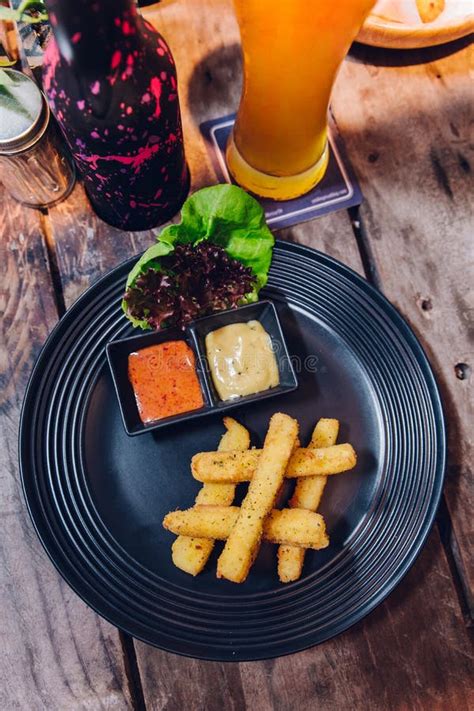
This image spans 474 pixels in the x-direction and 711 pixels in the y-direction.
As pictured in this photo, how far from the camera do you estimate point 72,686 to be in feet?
4.10

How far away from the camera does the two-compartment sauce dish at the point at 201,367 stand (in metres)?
1.19

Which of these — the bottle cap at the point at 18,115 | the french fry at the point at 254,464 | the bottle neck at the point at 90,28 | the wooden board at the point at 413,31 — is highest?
the bottle neck at the point at 90,28

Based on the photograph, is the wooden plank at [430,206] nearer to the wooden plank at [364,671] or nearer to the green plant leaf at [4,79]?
the wooden plank at [364,671]

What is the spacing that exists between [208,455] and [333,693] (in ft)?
1.80

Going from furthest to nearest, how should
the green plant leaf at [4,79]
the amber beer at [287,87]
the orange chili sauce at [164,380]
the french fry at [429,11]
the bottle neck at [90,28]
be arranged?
the french fry at [429,11], the orange chili sauce at [164,380], the green plant leaf at [4,79], the amber beer at [287,87], the bottle neck at [90,28]

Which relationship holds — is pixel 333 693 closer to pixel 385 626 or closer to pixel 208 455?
pixel 385 626

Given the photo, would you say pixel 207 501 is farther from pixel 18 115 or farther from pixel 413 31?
pixel 413 31

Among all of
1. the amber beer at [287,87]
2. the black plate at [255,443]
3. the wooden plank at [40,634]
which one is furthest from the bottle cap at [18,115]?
the wooden plank at [40,634]

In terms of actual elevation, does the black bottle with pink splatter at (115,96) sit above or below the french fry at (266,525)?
above

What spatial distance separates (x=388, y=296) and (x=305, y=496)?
0.47 meters

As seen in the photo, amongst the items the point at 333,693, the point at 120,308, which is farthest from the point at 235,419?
the point at 333,693

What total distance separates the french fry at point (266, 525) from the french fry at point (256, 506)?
3cm

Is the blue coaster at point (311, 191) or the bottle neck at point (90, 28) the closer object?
the bottle neck at point (90, 28)

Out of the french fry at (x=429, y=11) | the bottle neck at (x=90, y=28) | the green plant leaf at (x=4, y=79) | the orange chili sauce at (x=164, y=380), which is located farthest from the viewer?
the french fry at (x=429, y=11)
